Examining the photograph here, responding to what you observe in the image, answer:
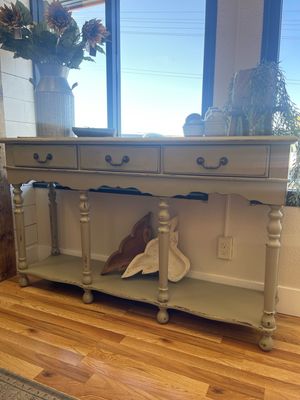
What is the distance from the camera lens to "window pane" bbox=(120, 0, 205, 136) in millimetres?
1635

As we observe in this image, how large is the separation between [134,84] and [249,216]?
1077mm

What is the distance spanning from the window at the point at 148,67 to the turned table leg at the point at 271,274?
79 cm

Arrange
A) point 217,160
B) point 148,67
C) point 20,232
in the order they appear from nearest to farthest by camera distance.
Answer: point 217,160 → point 20,232 → point 148,67

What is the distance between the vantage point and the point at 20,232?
5.41 ft

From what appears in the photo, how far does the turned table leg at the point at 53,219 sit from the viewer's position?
1.92 m

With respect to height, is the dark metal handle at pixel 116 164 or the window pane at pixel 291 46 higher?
the window pane at pixel 291 46

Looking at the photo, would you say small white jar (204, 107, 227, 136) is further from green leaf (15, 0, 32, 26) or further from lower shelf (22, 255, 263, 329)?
green leaf (15, 0, 32, 26)

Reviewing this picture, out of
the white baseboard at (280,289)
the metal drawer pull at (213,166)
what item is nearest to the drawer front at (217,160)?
the metal drawer pull at (213,166)

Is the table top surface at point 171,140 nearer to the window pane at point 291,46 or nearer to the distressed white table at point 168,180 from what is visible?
the distressed white table at point 168,180

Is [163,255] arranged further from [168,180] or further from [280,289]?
[280,289]

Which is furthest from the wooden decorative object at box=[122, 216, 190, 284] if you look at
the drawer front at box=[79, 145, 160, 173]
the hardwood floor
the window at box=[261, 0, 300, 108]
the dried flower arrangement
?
the dried flower arrangement

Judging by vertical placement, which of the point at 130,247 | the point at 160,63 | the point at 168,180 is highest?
the point at 160,63

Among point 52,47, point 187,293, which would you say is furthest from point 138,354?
point 52,47

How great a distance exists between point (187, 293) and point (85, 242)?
57 cm
